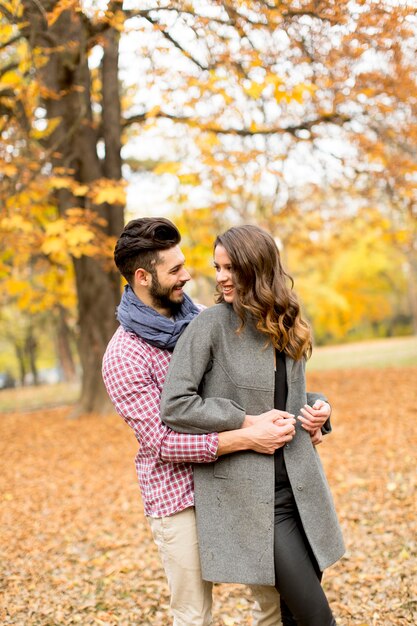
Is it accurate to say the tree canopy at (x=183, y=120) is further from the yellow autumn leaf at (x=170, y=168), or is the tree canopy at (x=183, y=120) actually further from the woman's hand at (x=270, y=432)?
the woman's hand at (x=270, y=432)

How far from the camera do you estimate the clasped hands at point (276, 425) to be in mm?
2387

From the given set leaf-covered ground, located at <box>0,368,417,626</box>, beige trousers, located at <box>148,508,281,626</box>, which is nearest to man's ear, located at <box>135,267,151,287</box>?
beige trousers, located at <box>148,508,281,626</box>

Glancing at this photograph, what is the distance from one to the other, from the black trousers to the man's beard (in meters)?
0.88

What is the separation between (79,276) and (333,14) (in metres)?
6.26

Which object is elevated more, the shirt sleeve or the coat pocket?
the shirt sleeve

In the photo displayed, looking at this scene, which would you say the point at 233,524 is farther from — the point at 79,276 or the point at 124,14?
the point at 79,276

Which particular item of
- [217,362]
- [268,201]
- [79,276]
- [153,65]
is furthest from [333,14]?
[268,201]

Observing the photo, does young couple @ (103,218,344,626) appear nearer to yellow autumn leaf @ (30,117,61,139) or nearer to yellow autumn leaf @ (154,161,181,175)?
yellow autumn leaf @ (154,161,181,175)

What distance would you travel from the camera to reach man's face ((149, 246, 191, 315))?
8.73ft

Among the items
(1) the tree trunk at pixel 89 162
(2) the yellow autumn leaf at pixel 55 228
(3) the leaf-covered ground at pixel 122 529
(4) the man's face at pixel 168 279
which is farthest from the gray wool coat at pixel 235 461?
(1) the tree trunk at pixel 89 162

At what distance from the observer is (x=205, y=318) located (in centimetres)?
253

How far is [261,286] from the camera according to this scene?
246cm

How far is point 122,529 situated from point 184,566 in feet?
11.0

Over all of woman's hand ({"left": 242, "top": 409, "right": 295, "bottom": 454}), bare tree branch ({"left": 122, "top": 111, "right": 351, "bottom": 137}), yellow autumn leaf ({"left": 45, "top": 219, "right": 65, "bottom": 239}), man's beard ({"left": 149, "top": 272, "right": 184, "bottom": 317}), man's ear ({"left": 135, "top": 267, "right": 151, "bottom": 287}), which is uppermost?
bare tree branch ({"left": 122, "top": 111, "right": 351, "bottom": 137})
